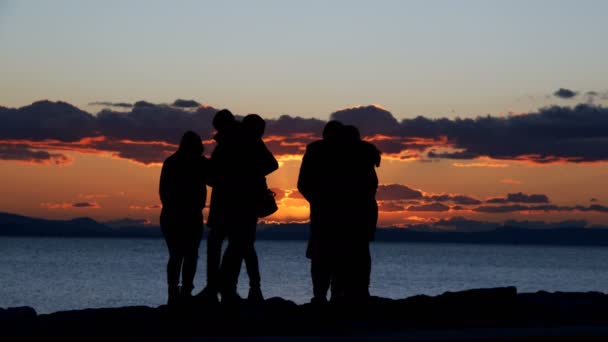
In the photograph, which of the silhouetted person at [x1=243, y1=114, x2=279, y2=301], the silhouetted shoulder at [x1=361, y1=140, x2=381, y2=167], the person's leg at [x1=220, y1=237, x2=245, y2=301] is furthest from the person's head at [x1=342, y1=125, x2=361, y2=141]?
the person's leg at [x1=220, y1=237, x2=245, y2=301]

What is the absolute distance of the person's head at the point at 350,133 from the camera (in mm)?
11625

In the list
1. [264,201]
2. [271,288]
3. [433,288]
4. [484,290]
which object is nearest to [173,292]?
[264,201]

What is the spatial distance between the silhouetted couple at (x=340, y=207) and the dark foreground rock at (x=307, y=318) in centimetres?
44

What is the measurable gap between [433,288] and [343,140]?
223 feet

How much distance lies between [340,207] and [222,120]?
1.47 metres

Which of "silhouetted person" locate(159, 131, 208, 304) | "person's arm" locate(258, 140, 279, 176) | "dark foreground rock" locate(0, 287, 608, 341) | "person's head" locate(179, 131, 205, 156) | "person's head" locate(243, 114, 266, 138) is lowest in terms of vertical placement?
"dark foreground rock" locate(0, 287, 608, 341)

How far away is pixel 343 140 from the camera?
11.6 meters

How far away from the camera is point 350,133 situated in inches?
459

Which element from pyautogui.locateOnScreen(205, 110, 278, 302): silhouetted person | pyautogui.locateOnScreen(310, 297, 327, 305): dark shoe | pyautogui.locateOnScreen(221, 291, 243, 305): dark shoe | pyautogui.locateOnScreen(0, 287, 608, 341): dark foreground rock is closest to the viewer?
pyautogui.locateOnScreen(0, 287, 608, 341): dark foreground rock

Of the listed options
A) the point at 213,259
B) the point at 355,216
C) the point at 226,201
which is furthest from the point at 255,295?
the point at 355,216

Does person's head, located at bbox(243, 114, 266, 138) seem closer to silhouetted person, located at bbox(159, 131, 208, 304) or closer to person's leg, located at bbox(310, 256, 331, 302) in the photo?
silhouetted person, located at bbox(159, 131, 208, 304)

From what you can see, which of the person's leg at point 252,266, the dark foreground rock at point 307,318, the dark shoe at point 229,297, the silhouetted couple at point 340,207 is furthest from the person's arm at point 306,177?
the dark shoe at point 229,297

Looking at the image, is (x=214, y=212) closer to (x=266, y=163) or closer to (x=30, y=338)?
(x=266, y=163)

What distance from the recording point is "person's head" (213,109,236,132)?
11297mm
